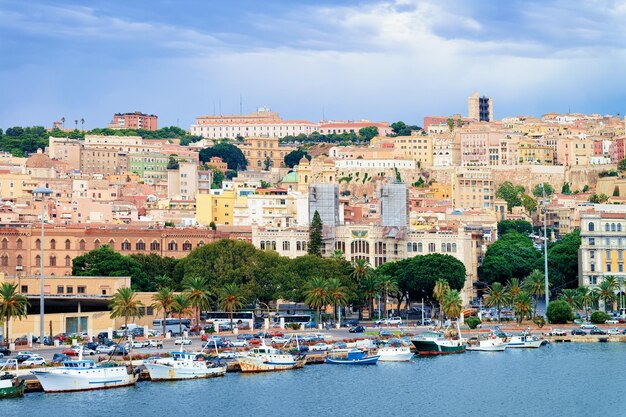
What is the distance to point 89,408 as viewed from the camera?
68.5m

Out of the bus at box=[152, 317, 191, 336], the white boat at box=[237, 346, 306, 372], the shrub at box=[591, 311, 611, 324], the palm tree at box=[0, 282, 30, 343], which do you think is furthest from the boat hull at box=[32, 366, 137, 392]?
the shrub at box=[591, 311, 611, 324]

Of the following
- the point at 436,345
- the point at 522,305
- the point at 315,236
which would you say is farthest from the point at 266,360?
the point at 315,236

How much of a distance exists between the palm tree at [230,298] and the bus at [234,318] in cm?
108

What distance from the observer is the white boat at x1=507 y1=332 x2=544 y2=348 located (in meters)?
92.3

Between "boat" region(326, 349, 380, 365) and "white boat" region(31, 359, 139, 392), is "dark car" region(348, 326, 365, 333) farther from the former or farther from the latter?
"white boat" region(31, 359, 139, 392)

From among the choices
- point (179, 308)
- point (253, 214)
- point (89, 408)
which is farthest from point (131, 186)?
point (89, 408)

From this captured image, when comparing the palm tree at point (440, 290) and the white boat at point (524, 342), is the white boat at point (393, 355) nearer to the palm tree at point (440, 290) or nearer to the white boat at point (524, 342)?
the white boat at point (524, 342)

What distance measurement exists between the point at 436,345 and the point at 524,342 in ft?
21.4

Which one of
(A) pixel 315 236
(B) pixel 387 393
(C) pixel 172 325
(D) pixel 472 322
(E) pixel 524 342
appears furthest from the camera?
(A) pixel 315 236

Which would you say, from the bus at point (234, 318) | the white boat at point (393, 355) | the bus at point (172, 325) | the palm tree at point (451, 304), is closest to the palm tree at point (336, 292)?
the bus at point (234, 318)

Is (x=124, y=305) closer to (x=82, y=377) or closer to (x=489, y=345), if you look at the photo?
(x=82, y=377)

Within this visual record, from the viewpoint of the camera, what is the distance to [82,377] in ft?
239

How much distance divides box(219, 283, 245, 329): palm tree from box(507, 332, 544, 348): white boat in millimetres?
18093

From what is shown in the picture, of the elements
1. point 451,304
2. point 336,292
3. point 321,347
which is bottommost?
point 321,347
